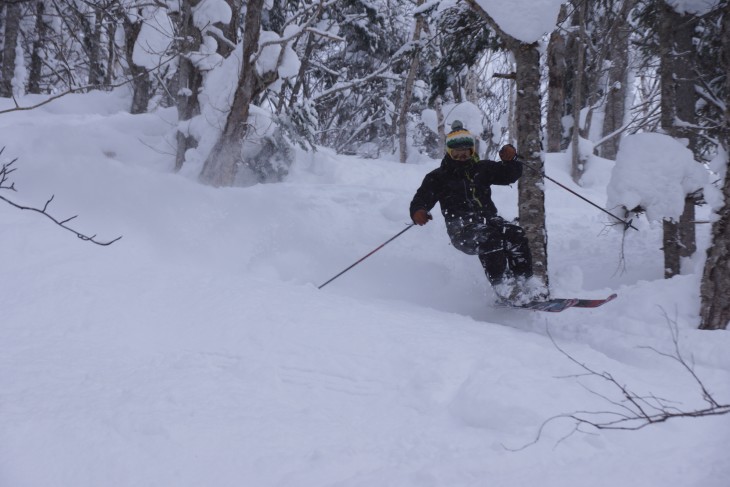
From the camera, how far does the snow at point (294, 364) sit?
2430mm

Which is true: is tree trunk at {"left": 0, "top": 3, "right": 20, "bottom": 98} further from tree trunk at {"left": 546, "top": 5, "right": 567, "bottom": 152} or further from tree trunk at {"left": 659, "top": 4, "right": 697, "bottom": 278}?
tree trunk at {"left": 659, "top": 4, "right": 697, "bottom": 278}

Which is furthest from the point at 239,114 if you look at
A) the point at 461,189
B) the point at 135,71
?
the point at 461,189

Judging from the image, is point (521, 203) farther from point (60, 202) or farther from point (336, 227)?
point (60, 202)

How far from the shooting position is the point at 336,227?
7.49 meters

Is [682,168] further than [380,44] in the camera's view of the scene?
No

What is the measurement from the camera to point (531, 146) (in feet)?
17.7

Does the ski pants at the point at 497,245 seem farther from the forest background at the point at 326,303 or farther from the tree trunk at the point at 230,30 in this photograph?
the tree trunk at the point at 230,30

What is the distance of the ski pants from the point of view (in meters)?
5.27

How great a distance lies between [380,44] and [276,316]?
14246mm

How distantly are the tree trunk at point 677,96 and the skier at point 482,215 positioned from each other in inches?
68.3

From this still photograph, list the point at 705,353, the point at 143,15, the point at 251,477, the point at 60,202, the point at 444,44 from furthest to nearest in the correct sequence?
1. the point at 143,15
2. the point at 444,44
3. the point at 60,202
4. the point at 705,353
5. the point at 251,477

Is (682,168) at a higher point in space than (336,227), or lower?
higher

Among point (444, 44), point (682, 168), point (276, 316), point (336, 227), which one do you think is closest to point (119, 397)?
point (276, 316)

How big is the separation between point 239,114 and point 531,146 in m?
4.59
